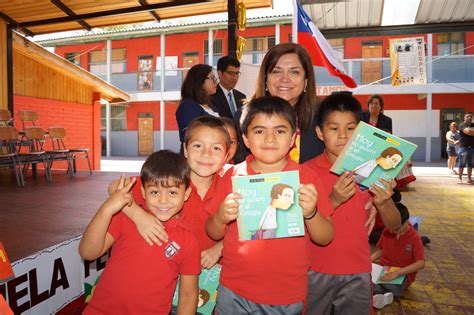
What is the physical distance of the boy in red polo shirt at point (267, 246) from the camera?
1.49 metres

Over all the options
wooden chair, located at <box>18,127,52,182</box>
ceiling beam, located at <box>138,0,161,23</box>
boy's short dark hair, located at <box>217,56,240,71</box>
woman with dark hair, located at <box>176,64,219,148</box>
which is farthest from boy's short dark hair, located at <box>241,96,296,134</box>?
wooden chair, located at <box>18,127,52,182</box>

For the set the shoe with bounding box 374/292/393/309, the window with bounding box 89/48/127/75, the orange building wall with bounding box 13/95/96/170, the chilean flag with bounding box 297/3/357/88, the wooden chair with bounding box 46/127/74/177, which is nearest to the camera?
the shoe with bounding box 374/292/393/309

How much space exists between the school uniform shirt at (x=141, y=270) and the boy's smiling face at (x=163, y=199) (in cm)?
5

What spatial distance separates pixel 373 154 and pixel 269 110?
1.58 ft

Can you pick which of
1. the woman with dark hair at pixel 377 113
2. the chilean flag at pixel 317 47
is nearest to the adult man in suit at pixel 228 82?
the chilean flag at pixel 317 47

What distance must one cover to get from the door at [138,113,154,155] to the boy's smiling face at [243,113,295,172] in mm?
19366

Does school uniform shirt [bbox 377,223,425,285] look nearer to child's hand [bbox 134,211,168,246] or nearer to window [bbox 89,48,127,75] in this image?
child's hand [bbox 134,211,168,246]

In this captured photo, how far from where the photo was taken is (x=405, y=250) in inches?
122

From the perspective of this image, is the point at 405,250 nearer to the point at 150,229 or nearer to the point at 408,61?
the point at 150,229

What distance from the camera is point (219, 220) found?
59.8 inches

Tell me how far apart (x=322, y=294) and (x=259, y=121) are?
2.85 feet

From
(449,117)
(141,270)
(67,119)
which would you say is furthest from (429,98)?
(141,270)

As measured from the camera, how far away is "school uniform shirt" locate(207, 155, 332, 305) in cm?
149

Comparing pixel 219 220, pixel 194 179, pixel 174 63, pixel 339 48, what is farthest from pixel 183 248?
pixel 174 63
